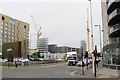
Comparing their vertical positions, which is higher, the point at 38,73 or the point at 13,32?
the point at 13,32

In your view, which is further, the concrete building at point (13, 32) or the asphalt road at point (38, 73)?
the concrete building at point (13, 32)

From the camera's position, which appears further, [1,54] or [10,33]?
[10,33]

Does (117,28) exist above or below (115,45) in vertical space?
above

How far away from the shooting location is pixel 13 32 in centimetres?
14925

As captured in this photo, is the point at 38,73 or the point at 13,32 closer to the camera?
the point at 38,73

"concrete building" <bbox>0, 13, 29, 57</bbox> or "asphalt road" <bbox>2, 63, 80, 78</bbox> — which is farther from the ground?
"concrete building" <bbox>0, 13, 29, 57</bbox>

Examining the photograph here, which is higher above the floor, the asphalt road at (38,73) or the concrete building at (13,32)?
the concrete building at (13,32)

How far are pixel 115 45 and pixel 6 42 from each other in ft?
339

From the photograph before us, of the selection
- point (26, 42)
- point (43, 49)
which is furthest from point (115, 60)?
point (43, 49)

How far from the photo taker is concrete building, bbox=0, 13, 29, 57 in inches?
5405

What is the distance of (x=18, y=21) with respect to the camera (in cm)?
15725

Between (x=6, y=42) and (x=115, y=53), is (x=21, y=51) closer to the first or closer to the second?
(x=6, y=42)

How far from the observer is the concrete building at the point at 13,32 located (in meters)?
137

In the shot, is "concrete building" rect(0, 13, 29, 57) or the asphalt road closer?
the asphalt road
